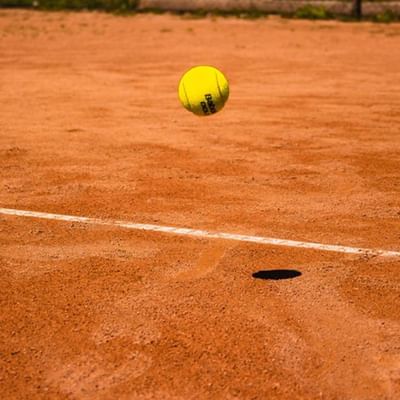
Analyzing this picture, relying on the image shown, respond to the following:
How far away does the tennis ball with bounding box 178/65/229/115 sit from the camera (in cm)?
725

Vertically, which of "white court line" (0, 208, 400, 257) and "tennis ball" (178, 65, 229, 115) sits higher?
"tennis ball" (178, 65, 229, 115)

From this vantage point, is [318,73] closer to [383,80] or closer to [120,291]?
[383,80]

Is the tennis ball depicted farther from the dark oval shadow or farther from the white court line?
the dark oval shadow

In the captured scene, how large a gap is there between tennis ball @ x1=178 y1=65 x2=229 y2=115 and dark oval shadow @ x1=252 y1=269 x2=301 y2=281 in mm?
2140

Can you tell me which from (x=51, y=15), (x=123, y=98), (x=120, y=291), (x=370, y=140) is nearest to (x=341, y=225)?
(x=120, y=291)

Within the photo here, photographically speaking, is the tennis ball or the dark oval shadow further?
the tennis ball

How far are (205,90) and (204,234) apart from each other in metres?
1.47

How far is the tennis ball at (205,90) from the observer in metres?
7.25

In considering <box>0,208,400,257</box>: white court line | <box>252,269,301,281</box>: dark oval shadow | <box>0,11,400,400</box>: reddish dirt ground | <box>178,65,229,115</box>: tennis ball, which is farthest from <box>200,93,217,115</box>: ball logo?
A: <box>252,269,301,281</box>: dark oval shadow

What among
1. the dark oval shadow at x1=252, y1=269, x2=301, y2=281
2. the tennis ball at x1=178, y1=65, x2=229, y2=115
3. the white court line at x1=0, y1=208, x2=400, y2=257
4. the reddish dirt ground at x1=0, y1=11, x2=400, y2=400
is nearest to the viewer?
the reddish dirt ground at x1=0, y1=11, x2=400, y2=400

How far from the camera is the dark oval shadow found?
5.56 metres

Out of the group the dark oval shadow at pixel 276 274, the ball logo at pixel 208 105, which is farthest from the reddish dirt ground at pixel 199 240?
the ball logo at pixel 208 105

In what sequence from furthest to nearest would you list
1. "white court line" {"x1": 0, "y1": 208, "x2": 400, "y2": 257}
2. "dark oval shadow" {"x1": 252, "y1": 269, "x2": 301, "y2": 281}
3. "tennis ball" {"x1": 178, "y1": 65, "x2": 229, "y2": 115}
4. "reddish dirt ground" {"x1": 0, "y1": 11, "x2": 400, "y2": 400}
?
"tennis ball" {"x1": 178, "y1": 65, "x2": 229, "y2": 115}
"white court line" {"x1": 0, "y1": 208, "x2": 400, "y2": 257}
"dark oval shadow" {"x1": 252, "y1": 269, "x2": 301, "y2": 281}
"reddish dirt ground" {"x1": 0, "y1": 11, "x2": 400, "y2": 400}

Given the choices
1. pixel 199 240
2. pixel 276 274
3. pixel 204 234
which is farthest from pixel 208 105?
pixel 276 274
